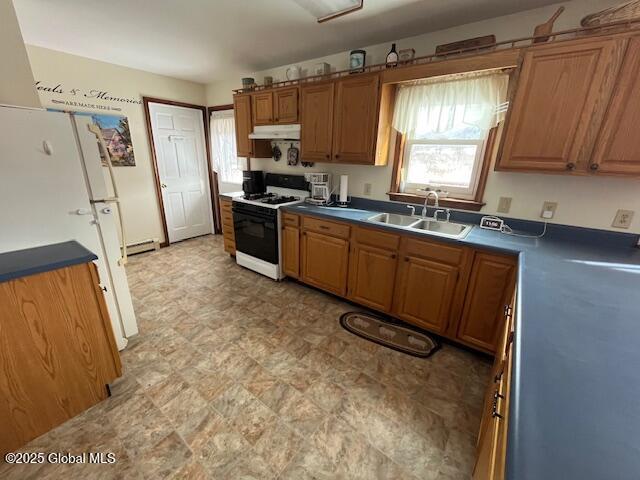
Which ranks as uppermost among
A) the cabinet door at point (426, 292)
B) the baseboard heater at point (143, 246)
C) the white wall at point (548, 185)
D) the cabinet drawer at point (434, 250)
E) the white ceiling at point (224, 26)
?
the white ceiling at point (224, 26)

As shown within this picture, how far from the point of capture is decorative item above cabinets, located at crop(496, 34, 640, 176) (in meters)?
1.46

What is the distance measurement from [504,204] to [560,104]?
0.74 m

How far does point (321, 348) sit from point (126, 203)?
339 centimetres

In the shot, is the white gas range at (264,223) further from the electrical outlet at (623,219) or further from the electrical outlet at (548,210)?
the electrical outlet at (623,219)

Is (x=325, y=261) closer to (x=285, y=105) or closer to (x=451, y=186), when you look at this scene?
(x=451, y=186)

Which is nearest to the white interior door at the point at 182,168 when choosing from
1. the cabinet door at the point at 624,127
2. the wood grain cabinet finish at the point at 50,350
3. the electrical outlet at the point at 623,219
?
the wood grain cabinet finish at the point at 50,350

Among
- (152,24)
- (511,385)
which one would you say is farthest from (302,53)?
(511,385)

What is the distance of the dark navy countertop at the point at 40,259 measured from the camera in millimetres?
1231

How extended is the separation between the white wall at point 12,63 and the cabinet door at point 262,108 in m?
1.91

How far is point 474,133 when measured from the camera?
2191mm

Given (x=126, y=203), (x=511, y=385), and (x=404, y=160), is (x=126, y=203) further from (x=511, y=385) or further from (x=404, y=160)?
(x=511, y=385)

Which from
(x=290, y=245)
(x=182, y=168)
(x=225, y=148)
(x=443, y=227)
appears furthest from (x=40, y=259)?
(x=225, y=148)

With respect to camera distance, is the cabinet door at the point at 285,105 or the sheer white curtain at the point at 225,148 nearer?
the cabinet door at the point at 285,105

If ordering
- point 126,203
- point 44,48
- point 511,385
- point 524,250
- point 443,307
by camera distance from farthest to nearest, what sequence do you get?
point 126,203 < point 44,48 < point 443,307 < point 524,250 < point 511,385
